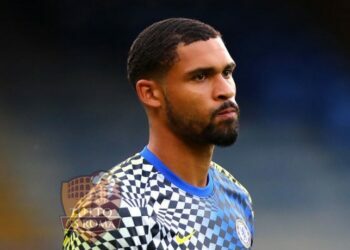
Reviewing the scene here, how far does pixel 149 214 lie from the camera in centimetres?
188

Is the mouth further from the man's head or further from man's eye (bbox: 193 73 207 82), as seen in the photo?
man's eye (bbox: 193 73 207 82)

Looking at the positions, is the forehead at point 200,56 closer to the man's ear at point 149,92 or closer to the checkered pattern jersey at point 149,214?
the man's ear at point 149,92

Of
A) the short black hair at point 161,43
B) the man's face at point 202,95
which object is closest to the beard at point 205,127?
the man's face at point 202,95

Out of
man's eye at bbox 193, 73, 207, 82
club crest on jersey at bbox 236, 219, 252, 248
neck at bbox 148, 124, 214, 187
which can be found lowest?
club crest on jersey at bbox 236, 219, 252, 248

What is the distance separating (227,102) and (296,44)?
3451 millimetres

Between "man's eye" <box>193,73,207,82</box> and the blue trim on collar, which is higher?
"man's eye" <box>193,73,207,82</box>

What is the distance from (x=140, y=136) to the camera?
4.95 m

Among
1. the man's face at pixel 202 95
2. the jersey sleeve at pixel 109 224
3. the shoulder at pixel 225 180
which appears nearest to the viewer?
the jersey sleeve at pixel 109 224

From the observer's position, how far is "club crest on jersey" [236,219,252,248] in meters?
2.21

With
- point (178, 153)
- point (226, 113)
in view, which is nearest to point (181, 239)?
point (178, 153)

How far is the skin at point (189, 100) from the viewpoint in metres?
1.96

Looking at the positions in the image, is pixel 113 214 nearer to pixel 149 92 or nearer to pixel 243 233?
pixel 149 92

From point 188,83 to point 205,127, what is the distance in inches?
5.4

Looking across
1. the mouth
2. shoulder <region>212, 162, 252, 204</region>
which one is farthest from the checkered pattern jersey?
the mouth
